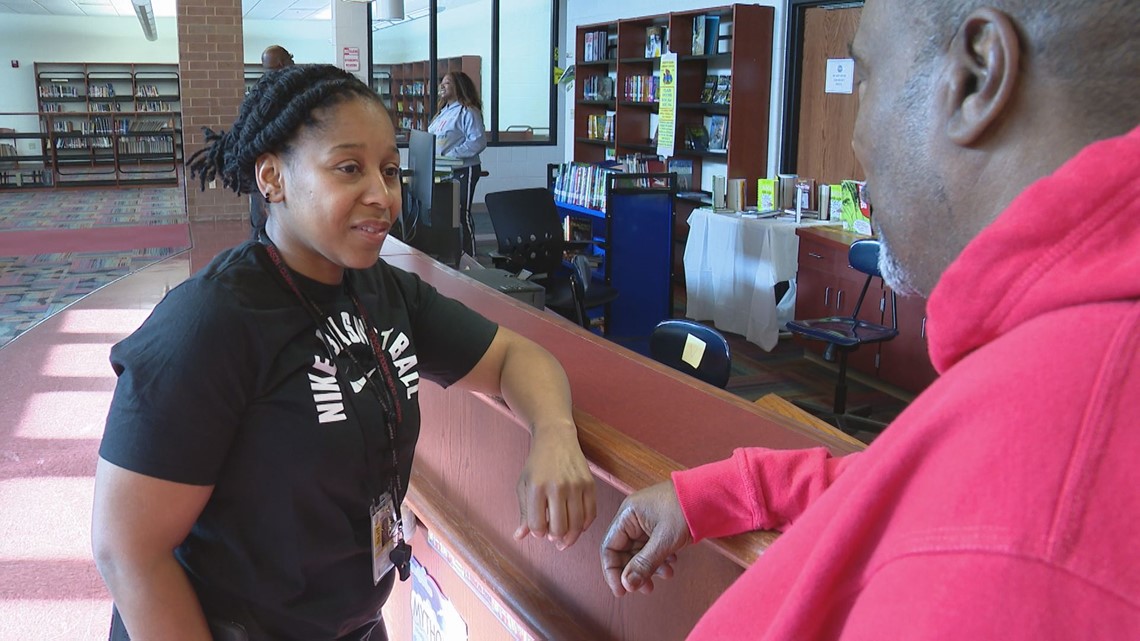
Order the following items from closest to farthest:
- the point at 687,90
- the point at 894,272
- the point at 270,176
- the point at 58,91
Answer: the point at 894,272 → the point at 270,176 → the point at 687,90 → the point at 58,91

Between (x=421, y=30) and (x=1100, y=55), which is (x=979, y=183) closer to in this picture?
(x=1100, y=55)

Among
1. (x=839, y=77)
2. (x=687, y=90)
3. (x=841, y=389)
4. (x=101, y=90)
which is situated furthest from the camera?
(x=101, y=90)

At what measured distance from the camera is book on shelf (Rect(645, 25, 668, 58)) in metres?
7.77

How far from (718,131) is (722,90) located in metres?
0.33

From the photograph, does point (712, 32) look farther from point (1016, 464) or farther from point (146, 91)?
point (146, 91)

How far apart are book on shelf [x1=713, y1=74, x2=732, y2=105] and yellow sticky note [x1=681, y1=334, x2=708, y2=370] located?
15.8 ft

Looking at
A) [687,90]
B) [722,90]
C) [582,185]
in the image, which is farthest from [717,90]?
[582,185]

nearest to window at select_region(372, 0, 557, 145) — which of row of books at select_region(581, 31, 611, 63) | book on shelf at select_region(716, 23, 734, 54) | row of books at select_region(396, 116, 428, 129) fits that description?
row of books at select_region(396, 116, 428, 129)

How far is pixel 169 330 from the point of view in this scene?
1.03 meters

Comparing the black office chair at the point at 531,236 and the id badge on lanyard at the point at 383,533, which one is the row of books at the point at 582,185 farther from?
the id badge on lanyard at the point at 383,533

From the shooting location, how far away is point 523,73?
11.4 m

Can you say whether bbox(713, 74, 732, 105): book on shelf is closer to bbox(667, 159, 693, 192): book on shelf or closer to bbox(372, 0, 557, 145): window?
bbox(667, 159, 693, 192): book on shelf

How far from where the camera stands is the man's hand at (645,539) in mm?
904

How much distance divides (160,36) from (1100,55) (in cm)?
2038
